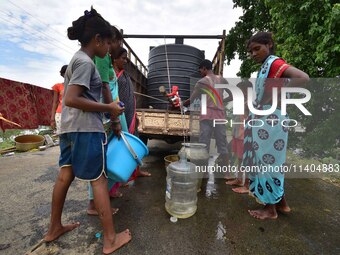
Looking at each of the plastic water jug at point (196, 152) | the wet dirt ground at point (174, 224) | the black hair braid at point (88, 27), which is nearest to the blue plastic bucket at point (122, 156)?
the wet dirt ground at point (174, 224)

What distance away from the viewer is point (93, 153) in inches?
58.7

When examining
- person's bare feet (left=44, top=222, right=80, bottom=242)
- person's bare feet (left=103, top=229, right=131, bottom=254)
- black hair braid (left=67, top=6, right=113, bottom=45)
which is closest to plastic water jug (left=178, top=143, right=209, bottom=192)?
person's bare feet (left=103, top=229, right=131, bottom=254)

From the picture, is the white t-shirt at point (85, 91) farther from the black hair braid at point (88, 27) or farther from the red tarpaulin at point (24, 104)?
the red tarpaulin at point (24, 104)

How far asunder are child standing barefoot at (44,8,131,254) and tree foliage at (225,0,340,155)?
4641mm

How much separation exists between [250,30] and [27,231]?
10174mm

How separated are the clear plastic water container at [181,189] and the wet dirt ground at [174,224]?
0.10 m

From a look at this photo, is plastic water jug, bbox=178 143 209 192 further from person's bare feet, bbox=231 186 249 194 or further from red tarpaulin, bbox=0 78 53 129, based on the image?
red tarpaulin, bbox=0 78 53 129

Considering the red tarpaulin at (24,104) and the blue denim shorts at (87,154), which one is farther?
the red tarpaulin at (24,104)

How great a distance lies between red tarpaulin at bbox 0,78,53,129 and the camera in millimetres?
4699

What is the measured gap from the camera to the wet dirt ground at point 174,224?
1.70 metres

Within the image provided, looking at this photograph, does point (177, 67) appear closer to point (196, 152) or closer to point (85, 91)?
point (196, 152)

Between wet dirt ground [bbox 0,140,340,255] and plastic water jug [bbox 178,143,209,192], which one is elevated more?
plastic water jug [bbox 178,143,209,192]

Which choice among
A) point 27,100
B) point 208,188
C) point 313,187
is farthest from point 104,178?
point 27,100

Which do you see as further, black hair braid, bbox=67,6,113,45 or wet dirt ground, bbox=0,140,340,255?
wet dirt ground, bbox=0,140,340,255
